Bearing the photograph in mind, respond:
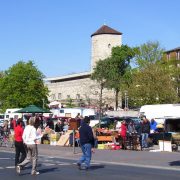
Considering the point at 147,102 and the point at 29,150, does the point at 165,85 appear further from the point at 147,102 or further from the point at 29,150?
the point at 29,150

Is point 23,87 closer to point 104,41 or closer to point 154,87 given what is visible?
point 154,87

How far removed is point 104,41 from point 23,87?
3608 centimetres

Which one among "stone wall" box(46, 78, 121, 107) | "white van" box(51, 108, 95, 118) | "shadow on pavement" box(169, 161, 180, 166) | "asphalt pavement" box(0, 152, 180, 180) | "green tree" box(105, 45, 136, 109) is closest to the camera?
"asphalt pavement" box(0, 152, 180, 180)

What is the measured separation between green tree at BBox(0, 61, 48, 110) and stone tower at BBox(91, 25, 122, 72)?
3153 cm

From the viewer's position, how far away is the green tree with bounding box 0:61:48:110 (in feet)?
301

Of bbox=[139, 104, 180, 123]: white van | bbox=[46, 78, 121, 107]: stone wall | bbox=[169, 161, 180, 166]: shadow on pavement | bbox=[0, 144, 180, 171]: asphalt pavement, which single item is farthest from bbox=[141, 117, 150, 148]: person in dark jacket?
bbox=[46, 78, 121, 107]: stone wall

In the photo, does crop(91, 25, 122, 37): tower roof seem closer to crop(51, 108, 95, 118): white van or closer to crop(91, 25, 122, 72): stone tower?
crop(91, 25, 122, 72): stone tower

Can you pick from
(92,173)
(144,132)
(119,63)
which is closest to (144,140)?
(144,132)

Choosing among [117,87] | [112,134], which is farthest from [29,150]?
[117,87]

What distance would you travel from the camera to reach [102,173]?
17.8 metres

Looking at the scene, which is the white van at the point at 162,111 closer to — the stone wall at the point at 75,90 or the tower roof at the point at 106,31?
the stone wall at the point at 75,90

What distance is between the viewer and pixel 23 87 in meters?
92.5

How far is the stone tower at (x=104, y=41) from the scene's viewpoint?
123m

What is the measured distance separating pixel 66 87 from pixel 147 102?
201 ft
